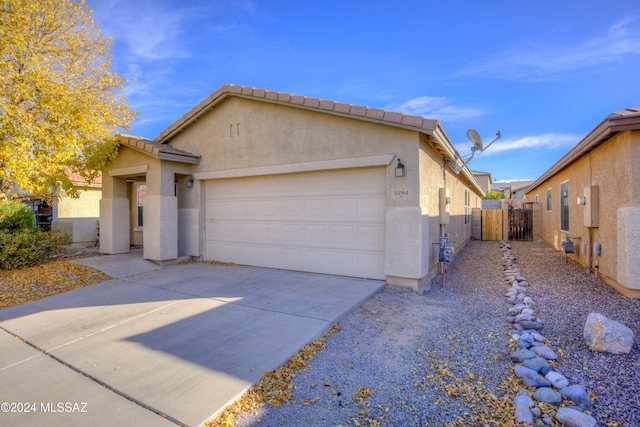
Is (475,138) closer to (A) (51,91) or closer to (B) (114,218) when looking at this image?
(A) (51,91)

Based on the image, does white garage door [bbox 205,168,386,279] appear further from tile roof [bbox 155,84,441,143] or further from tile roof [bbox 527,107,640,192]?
tile roof [bbox 527,107,640,192]

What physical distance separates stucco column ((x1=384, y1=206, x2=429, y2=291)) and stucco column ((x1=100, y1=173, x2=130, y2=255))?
874 centimetres

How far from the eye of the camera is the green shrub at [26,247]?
27.5 ft

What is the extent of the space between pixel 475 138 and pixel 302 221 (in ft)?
19.7

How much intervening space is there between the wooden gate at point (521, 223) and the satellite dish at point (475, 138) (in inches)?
334

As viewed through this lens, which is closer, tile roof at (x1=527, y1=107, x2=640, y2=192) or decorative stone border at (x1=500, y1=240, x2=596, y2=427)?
decorative stone border at (x1=500, y1=240, x2=596, y2=427)

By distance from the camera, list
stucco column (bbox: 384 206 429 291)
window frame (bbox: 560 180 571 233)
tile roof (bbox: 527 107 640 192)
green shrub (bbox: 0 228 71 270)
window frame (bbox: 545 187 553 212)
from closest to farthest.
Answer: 1. tile roof (bbox: 527 107 640 192)
2. stucco column (bbox: 384 206 429 291)
3. green shrub (bbox: 0 228 71 270)
4. window frame (bbox: 560 180 571 233)
5. window frame (bbox: 545 187 553 212)

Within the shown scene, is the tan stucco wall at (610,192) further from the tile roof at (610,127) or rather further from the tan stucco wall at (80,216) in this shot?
the tan stucco wall at (80,216)

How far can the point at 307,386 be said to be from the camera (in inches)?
124

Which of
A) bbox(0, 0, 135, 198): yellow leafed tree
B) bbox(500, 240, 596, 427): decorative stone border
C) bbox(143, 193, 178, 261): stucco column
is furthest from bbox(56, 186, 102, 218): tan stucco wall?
bbox(500, 240, 596, 427): decorative stone border

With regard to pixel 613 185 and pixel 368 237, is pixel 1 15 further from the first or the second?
pixel 613 185

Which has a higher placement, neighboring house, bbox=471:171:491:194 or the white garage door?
neighboring house, bbox=471:171:491:194

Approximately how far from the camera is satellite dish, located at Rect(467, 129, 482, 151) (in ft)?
31.5

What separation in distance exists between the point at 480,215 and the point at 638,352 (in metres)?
14.0
